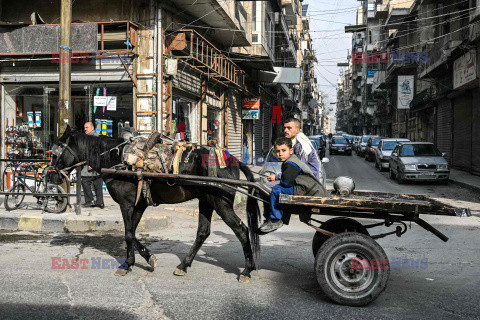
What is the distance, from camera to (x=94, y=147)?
5809 mm

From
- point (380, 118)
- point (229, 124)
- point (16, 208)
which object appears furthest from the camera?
point (380, 118)

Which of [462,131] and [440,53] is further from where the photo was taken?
[440,53]

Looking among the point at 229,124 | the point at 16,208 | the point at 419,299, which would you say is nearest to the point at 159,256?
the point at 419,299

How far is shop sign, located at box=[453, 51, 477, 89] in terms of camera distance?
18609 mm

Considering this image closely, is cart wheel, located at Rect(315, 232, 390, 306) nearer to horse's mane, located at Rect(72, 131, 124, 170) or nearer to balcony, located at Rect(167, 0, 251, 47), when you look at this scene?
horse's mane, located at Rect(72, 131, 124, 170)

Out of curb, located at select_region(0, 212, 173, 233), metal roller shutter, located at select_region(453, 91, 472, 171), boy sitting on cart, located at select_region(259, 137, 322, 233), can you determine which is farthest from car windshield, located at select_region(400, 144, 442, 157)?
boy sitting on cart, located at select_region(259, 137, 322, 233)

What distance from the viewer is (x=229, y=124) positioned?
2122 cm

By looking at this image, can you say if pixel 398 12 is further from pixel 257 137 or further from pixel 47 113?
pixel 47 113

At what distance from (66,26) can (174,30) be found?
5.13m

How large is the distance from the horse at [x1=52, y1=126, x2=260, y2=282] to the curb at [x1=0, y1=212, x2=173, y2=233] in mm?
2903

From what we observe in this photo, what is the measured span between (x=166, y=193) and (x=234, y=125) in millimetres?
17213

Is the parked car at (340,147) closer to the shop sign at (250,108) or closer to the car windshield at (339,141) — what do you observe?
the car windshield at (339,141)

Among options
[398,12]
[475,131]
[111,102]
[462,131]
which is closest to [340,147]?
[398,12]

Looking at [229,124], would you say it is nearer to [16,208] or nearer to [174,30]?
[174,30]
